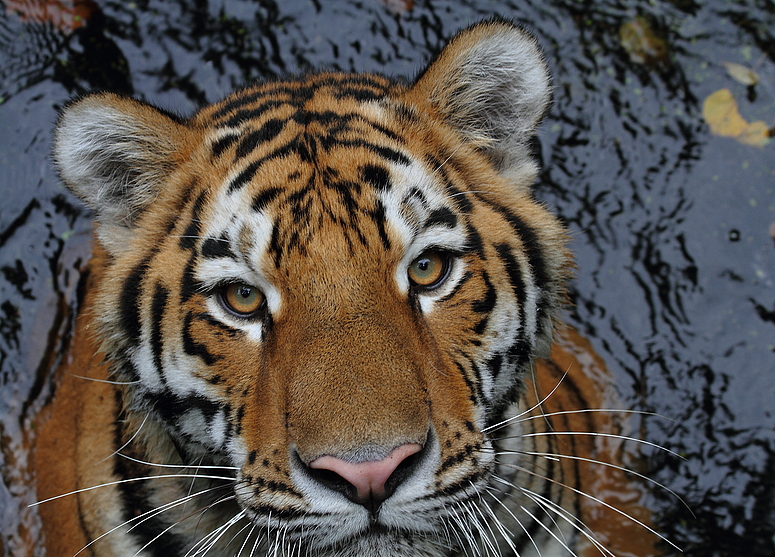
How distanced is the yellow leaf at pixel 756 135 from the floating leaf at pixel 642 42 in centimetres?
55

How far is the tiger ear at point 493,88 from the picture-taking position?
2.09 metres

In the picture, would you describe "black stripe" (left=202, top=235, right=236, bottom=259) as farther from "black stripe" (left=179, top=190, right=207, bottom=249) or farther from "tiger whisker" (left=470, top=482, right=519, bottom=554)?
"tiger whisker" (left=470, top=482, right=519, bottom=554)

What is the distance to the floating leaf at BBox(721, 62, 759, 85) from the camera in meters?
4.04

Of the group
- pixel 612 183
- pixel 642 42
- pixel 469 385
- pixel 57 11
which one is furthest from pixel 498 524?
pixel 57 11

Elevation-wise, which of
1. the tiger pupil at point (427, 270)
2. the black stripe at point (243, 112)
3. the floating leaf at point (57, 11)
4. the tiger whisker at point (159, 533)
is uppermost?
the floating leaf at point (57, 11)

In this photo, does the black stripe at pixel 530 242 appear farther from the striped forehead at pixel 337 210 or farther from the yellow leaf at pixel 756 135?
the yellow leaf at pixel 756 135

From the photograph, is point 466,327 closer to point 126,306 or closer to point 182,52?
point 126,306

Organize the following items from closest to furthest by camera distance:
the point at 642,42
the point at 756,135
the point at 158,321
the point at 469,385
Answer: the point at 469,385 < the point at 158,321 < the point at 756,135 < the point at 642,42

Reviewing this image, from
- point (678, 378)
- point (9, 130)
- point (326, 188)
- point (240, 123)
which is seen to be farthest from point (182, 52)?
point (678, 378)

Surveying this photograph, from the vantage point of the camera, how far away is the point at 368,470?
1.53m

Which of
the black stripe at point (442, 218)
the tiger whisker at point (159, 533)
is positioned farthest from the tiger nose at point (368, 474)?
the tiger whisker at point (159, 533)

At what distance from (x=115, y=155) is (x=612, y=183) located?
8.56 feet

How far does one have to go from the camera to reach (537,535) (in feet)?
8.26

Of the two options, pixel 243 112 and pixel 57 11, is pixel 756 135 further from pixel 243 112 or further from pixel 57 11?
pixel 57 11
